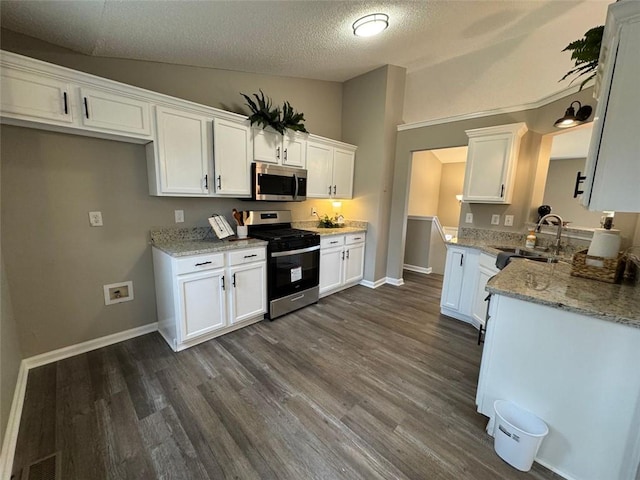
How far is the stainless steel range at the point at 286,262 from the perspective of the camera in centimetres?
285

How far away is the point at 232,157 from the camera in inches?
105

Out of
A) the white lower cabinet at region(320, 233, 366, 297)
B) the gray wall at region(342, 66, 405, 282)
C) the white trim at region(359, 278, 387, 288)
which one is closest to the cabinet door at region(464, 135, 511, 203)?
the gray wall at region(342, 66, 405, 282)

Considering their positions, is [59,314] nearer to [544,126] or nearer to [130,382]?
[130,382]

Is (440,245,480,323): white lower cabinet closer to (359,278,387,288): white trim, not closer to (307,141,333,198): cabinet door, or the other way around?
(359,278,387,288): white trim

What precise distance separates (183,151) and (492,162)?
10.8ft

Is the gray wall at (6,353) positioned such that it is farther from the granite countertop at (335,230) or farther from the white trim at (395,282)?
the white trim at (395,282)

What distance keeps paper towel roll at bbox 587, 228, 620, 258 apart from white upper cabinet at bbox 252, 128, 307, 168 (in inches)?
112

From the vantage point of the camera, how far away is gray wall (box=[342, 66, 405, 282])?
Answer: 3785mm

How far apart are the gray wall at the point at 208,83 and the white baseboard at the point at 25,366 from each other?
2307 millimetres

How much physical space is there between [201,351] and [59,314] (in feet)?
3.88

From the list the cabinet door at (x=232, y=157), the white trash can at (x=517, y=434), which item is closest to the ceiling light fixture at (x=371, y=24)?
the cabinet door at (x=232, y=157)

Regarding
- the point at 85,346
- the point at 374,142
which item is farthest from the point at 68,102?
the point at 374,142

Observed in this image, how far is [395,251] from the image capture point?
4188mm

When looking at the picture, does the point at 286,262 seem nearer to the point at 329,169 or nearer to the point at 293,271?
the point at 293,271
